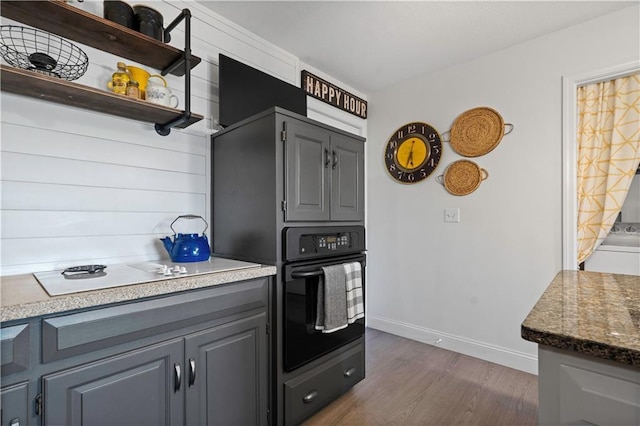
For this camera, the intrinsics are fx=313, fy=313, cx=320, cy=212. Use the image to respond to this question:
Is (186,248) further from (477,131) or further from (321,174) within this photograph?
(477,131)

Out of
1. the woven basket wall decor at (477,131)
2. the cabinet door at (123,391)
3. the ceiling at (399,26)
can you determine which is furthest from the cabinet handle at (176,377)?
the woven basket wall decor at (477,131)

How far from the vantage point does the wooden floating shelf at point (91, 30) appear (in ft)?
4.19

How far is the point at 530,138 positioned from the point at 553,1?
87cm

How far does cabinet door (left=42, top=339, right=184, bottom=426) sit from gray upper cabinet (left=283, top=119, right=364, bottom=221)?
80 centimetres

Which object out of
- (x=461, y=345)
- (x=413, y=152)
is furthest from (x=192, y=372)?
(x=413, y=152)

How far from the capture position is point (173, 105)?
65.0 inches

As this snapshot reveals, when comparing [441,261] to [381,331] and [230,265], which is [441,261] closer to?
[381,331]

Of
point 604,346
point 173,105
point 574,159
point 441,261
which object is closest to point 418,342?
point 441,261

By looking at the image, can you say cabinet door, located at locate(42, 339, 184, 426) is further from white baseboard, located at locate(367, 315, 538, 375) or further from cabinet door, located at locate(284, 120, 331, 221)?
white baseboard, located at locate(367, 315, 538, 375)

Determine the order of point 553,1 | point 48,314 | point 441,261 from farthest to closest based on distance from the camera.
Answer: point 441,261 → point 553,1 → point 48,314

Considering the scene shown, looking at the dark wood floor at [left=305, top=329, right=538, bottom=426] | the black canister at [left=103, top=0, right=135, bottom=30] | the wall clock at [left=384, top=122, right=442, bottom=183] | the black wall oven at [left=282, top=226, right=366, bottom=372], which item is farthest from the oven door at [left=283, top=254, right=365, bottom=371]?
the wall clock at [left=384, top=122, right=442, bottom=183]

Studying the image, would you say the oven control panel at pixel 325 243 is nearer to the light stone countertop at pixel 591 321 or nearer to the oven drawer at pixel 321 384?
the oven drawer at pixel 321 384

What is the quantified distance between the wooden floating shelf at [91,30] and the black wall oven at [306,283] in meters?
1.13

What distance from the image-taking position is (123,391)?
1.08m
